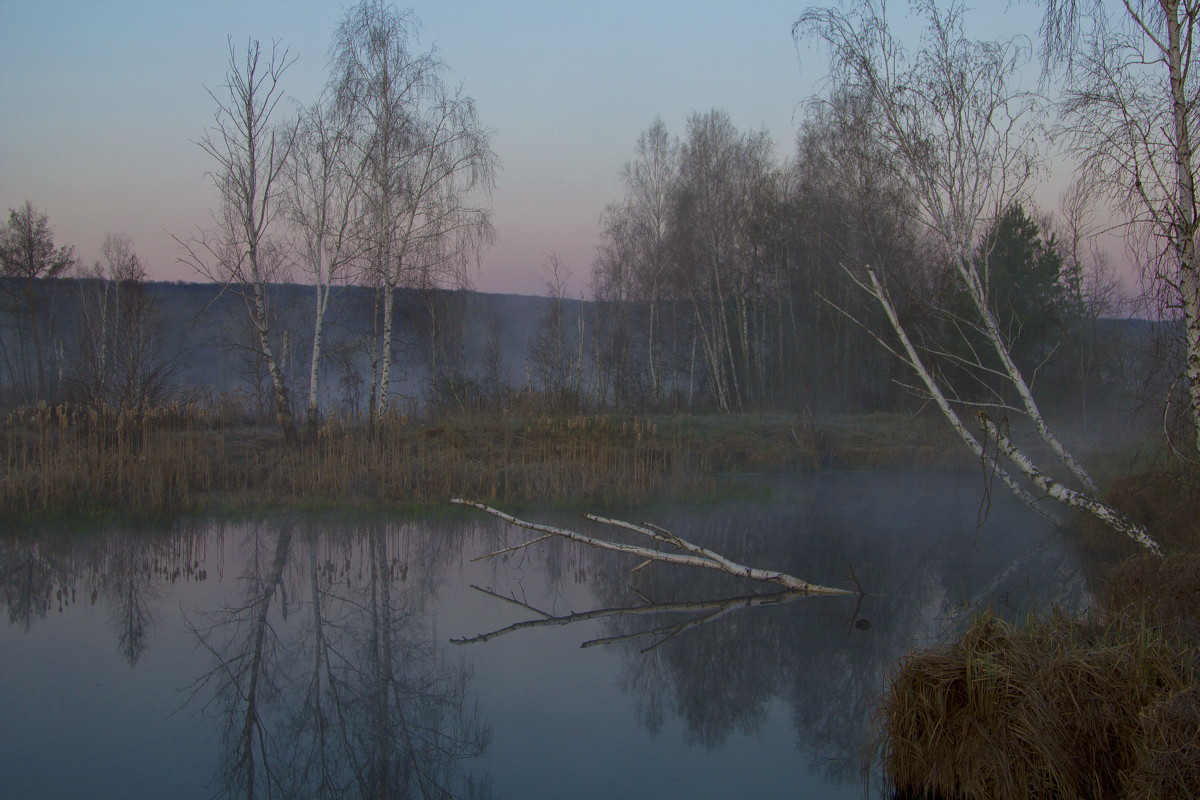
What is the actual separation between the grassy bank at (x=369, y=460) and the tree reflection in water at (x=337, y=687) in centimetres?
308

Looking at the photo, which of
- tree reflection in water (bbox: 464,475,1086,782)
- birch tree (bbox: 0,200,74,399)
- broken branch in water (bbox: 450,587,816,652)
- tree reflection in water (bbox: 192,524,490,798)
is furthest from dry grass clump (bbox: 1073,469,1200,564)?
birch tree (bbox: 0,200,74,399)

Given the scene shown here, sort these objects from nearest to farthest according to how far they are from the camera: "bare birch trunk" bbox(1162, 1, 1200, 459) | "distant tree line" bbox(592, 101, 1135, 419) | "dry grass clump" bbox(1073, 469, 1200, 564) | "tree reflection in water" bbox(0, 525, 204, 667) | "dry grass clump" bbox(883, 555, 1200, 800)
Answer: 1. "dry grass clump" bbox(883, 555, 1200, 800)
2. "bare birch trunk" bbox(1162, 1, 1200, 459)
3. "tree reflection in water" bbox(0, 525, 204, 667)
4. "dry grass clump" bbox(1073, 469, 1200, 564)
5. "distant tree line" bbox(592, 101, 1135, 419)

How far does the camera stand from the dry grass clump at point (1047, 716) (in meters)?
3.62

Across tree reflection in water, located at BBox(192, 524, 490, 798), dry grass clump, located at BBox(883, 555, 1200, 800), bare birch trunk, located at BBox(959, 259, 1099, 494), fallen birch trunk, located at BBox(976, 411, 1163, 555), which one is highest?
bare birch trunk, located at BBox(959, 259, 1099, 494)

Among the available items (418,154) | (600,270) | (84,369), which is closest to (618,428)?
(418,154)

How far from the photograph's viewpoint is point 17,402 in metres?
20.1

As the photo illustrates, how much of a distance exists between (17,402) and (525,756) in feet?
67.4

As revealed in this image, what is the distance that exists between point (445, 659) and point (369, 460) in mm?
6979

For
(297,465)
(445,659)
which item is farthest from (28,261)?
(445,659)

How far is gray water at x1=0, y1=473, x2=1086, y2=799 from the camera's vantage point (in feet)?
15.3

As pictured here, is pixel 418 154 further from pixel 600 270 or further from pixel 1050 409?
pixel 1050 409

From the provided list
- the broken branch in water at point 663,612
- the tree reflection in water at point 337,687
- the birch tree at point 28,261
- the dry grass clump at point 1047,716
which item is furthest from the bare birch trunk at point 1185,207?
the birch tree at point 28,261

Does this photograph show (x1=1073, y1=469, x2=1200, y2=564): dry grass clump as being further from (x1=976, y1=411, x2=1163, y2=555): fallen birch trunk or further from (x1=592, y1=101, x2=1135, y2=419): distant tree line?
(x1=592, y1=101, x2=1135, y2=419): distant tree line

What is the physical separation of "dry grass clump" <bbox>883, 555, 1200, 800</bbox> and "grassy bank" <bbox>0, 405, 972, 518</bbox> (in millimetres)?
7733
